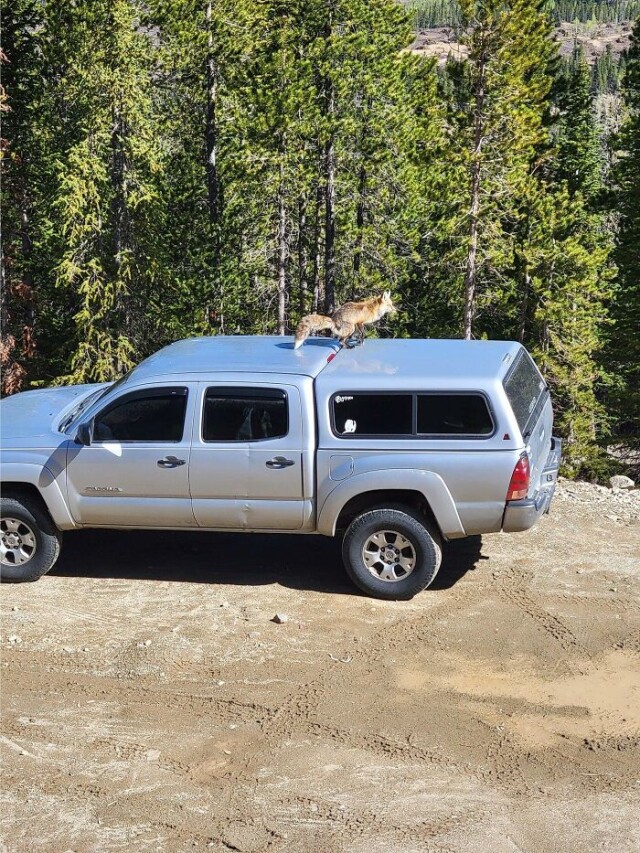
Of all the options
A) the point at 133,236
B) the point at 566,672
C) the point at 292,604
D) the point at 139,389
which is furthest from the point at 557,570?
the point at 133,236

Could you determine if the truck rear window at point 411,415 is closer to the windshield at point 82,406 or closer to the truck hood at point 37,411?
the windshield at point 82,406

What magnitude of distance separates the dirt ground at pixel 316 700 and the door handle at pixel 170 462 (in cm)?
121

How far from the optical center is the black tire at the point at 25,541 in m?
8.59

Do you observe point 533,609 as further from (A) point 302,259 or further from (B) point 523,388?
(A) point 302,259

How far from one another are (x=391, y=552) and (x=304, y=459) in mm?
1141

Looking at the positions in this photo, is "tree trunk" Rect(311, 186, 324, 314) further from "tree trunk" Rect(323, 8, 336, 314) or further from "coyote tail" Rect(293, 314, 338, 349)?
"coyote tail" Rect(293, 314, 338, 349)

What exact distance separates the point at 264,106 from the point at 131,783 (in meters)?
22.6

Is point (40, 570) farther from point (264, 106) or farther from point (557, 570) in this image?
point (264, 106)

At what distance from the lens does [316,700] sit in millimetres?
A: 6773

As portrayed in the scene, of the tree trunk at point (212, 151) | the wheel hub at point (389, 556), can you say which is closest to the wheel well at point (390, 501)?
the wheel hub at point (389, 556)

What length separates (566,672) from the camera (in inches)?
282

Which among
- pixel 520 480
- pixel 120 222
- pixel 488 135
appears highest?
pixel 488 135

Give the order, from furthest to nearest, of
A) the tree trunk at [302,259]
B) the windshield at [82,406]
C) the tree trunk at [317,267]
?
the tree trunk at [302,259] → the tree trunk at [317,267] → the windshield at [82,406]

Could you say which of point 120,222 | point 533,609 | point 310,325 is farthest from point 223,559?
point 120,222
